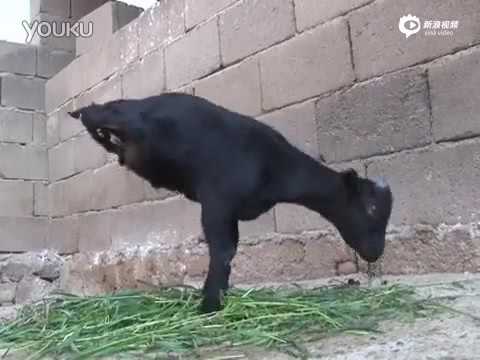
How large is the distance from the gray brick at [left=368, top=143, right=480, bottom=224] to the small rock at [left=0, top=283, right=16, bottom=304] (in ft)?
10.7

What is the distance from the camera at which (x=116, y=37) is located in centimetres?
418

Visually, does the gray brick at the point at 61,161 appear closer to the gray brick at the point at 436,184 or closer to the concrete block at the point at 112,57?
the concrete block at the point at 112,57

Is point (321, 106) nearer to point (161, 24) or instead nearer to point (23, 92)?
point (161, 24)

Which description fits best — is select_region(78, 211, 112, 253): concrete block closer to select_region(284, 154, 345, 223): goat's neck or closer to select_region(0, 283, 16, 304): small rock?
select_region(0, 283, 16, 304): small rock

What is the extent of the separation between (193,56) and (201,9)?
0.26 metres

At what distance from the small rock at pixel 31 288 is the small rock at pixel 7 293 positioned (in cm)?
4

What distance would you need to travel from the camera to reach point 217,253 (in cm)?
159

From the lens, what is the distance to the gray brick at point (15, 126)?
4.83 meters

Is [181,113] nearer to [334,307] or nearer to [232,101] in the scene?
[334,307]

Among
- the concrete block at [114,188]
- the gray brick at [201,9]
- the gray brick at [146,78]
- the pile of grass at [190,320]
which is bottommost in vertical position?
the pile of grass at [190,320]

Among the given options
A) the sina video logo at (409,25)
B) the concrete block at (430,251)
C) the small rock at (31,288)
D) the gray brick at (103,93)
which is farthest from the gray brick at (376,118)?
A: the small rock at (31,288)

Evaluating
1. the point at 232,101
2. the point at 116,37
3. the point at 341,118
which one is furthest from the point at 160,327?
the point at 116,37

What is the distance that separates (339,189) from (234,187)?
0.43 meters

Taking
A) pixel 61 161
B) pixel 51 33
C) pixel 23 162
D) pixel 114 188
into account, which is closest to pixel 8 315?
pixel 114 188
